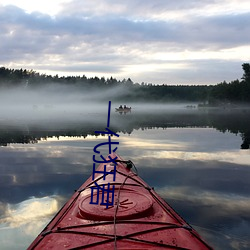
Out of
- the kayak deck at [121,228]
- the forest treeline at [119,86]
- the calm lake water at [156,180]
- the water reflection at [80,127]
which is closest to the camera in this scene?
the kayak deck at [121,228]

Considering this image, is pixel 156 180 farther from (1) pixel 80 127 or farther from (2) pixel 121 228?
(1) pixel 80 127

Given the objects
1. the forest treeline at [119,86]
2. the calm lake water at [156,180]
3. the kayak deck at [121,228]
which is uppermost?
the forest treeline at [119,86]

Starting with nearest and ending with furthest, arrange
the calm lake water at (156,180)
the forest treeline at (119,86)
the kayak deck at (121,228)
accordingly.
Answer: the kayak deck at (121,228) < the calm lake water at (156,180) < the forest treeline at (119,86)

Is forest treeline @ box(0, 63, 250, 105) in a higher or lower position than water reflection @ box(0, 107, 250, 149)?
higher

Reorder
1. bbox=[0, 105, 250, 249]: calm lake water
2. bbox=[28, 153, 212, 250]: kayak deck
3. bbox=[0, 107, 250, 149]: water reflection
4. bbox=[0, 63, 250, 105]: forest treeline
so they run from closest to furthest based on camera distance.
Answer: bbox=[28, 153, 212, 250]: kayak deck
bbox=[0, 105, 250, 249]: calm lake water
bbox=[0, 107, 250, 149]: water reflection
bbox=[0, 63, 250, 105]: forest treeline

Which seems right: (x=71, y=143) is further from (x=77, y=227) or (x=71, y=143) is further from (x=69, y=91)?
(x=69, y=91)

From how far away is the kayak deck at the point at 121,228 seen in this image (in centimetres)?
443

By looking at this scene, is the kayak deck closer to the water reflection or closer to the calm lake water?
the calm lake water

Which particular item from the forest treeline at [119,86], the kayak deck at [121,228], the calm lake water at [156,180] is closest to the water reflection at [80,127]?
the calm lake water at [156,180]

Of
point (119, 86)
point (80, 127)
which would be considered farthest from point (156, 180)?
point (119, 86)

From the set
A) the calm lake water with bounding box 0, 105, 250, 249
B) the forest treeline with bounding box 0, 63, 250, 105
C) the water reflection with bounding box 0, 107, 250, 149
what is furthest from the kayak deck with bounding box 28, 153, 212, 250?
the forest treeline with bounding box 0, 63, 250, 105

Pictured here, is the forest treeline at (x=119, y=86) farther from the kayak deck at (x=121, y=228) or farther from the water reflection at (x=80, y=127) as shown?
the kayak deck at (x=121, y=228)

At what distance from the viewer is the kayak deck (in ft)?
14.5

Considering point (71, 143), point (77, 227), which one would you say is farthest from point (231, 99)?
point (77, 227)
